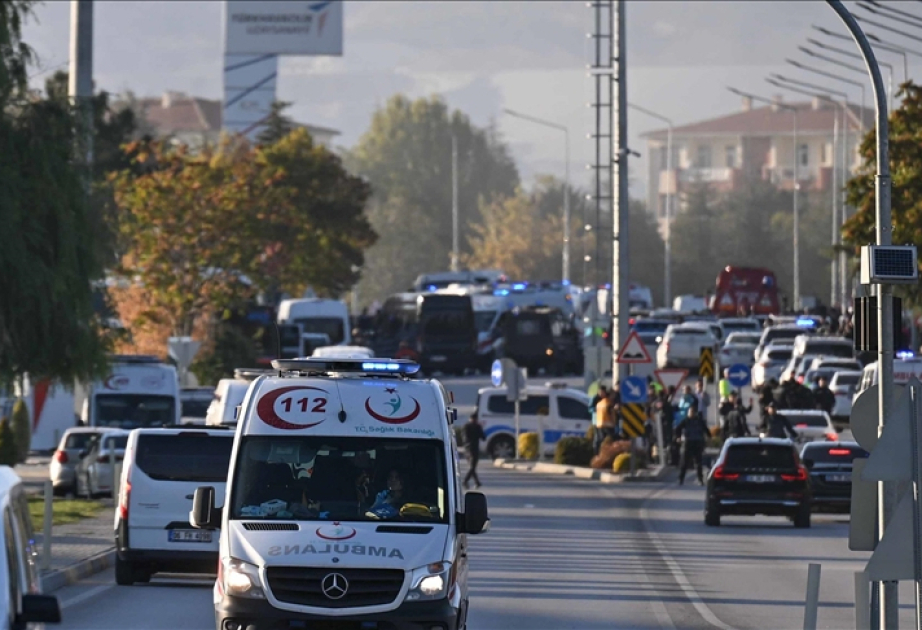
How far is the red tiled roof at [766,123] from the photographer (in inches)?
6944

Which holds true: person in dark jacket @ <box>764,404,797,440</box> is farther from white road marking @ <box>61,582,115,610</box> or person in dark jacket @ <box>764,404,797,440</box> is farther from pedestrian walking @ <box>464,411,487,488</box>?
white road marking @ <box>61,582,115,610</box>

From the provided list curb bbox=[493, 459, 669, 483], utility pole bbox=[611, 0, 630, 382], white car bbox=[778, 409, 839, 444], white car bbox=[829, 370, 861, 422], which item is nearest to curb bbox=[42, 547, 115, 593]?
curb bbox=[493, 459, 669, 483]

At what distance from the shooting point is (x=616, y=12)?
42250 mm

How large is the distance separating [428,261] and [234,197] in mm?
104787

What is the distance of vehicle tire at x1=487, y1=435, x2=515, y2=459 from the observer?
4538 centimetres

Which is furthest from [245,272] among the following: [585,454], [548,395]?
[585,454]

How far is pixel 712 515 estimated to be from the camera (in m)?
28.5

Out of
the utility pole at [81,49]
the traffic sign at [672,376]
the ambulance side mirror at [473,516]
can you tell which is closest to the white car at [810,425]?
the traffic sign at [672,376]

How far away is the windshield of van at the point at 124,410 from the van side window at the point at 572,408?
11.2 meters

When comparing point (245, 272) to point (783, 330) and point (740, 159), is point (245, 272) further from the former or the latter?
point (740, 159)

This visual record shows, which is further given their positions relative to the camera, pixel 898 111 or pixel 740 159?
pixel 740 159

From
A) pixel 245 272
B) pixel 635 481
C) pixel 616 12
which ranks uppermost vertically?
pixel 616 12

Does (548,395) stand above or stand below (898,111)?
below

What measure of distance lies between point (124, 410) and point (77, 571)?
761 inches
